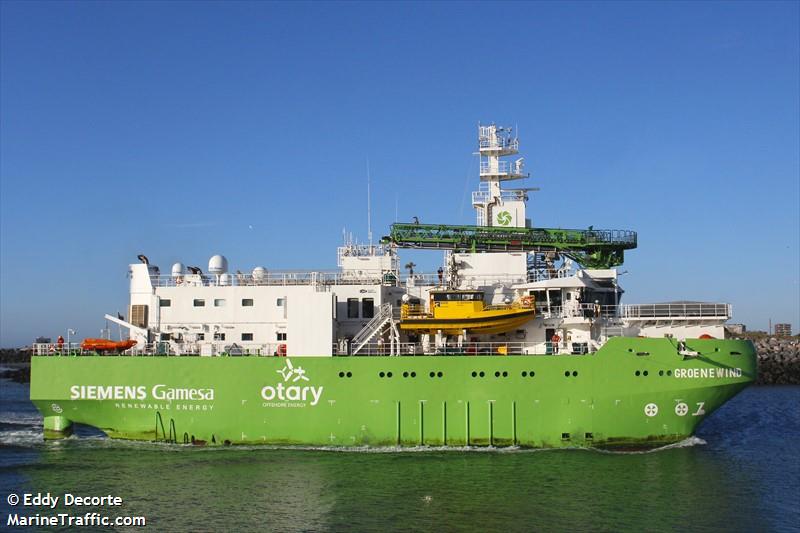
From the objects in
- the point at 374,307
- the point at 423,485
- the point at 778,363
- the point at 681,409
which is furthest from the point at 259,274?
the point at 778,363

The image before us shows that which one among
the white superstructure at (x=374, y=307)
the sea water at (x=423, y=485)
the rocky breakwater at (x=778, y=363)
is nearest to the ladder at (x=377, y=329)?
the white superstructure at (x=374, y=307)

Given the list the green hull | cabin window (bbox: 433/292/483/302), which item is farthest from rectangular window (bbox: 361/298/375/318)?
the green hull

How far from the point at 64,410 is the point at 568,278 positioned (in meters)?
18.3

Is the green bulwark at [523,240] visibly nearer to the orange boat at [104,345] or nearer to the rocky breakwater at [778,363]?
the orange boat at [104,345]

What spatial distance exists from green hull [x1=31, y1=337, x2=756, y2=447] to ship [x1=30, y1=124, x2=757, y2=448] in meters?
0.05

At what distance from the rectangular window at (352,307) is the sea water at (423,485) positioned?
546cm

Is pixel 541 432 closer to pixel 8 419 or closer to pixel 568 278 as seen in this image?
pixel 568 278

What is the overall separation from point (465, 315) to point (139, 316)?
13083 millimetres

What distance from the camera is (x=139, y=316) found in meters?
26.8

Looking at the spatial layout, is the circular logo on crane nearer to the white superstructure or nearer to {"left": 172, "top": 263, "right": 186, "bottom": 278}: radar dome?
the white superstructure

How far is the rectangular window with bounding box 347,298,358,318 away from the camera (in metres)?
25.5

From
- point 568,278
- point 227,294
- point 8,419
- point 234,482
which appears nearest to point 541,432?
point 568,278

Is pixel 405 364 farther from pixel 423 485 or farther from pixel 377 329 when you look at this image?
pixel 423 485

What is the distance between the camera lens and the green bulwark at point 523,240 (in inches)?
1133
